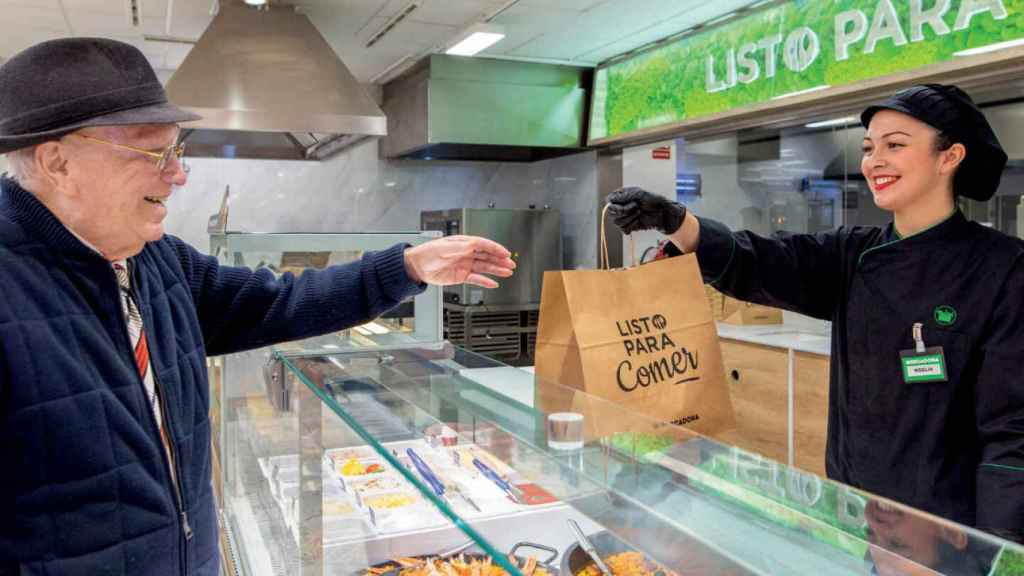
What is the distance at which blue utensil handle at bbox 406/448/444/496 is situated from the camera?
44.8 inches

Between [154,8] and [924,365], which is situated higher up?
[154,8]

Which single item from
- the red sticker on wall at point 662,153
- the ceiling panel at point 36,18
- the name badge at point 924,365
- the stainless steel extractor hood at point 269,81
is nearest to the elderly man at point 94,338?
the name badge at point 924,365

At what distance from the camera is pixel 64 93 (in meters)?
1.14

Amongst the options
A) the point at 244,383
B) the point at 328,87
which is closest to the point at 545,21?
the point at 328,87

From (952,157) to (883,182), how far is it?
0.46 ft

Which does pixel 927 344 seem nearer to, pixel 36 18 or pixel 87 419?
pixel 87 419

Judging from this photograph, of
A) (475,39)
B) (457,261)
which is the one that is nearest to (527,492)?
(457,261)

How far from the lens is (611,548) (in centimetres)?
116

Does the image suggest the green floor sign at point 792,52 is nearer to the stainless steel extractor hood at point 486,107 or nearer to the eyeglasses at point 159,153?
the stainless steel extractor hood at point 486,107

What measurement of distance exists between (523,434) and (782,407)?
323cm

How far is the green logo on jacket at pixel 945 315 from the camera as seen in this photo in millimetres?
1573

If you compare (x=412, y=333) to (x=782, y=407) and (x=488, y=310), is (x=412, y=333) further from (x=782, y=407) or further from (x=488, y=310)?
(x=488, y=310)

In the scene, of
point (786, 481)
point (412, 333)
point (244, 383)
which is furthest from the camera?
point (412, 333)

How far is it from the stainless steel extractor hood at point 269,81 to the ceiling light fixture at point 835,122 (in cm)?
237
